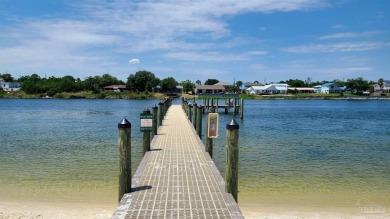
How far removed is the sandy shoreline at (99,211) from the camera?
9547 millimetres

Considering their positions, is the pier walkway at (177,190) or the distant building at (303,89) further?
the distant building at (303,89)

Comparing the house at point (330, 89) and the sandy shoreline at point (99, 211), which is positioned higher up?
the house at point (330, 89)

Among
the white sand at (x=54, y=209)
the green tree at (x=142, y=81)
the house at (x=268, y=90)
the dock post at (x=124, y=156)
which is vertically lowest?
the white sand at (x=54, y=209)

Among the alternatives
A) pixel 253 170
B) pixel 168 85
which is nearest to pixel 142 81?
pixel 168 85

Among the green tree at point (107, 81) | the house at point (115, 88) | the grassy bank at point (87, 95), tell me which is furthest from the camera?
the green tree at point (107, 81)

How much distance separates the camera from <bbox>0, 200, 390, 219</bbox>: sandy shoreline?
31.3ft

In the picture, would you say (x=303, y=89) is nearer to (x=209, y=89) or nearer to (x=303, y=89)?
(x=303, y=89)

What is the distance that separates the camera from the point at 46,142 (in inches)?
931

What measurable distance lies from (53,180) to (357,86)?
6925 inches

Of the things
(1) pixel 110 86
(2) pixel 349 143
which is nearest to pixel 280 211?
(2) pixel 349 143

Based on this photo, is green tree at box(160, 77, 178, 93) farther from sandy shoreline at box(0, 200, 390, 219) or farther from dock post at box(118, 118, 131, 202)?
dock post at box(118, 118, 131, 202)

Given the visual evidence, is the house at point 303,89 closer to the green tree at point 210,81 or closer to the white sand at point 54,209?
the green tree at point 210,81

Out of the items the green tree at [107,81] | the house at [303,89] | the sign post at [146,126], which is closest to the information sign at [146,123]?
the sign post at [146,126]

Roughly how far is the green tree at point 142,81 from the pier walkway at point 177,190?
4921 inches
